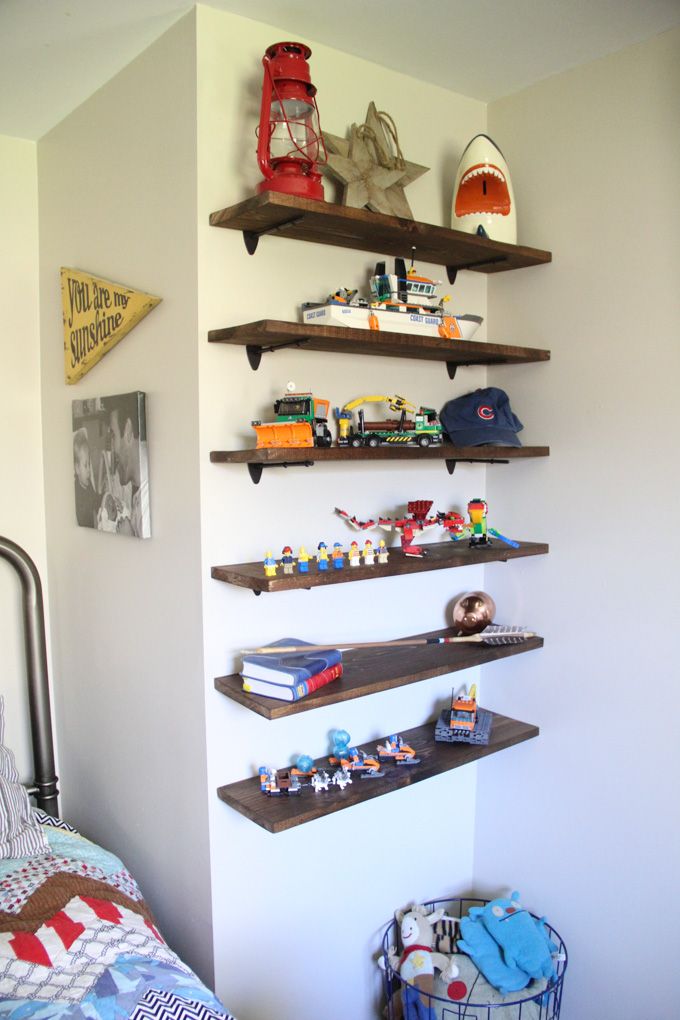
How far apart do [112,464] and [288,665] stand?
72cm

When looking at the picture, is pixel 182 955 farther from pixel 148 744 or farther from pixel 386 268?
pixel 386 268

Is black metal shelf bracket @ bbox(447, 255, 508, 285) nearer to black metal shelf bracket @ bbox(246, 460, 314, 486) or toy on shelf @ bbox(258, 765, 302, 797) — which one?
black metal shelf bracket @ bbox(246, 460, 314, 486)

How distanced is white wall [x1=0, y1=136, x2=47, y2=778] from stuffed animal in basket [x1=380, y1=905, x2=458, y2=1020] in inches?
46.4

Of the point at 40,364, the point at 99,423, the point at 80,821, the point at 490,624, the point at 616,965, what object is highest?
the point at 40,364

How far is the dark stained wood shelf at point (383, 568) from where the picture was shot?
58.9 inches

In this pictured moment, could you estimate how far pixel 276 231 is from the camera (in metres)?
1.62

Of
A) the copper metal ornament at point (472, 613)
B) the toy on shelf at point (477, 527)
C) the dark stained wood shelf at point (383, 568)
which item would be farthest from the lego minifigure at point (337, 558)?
the copper metal ornament at point (472, 613)

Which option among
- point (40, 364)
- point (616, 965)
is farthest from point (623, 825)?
point (40, 364)

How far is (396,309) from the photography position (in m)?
1.73

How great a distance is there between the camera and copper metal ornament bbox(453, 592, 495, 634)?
6.75ft

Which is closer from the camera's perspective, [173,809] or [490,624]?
[173,809]

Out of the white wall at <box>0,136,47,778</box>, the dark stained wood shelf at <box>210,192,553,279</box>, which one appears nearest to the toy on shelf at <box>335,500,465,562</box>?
the dark stained wood shelf at <box>210,192,553,279</box>

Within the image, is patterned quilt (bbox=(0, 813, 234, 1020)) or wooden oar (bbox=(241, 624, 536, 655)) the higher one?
wooden oar (bbox=(241, 624, 536, 655))

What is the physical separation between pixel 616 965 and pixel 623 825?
35 centimetres
